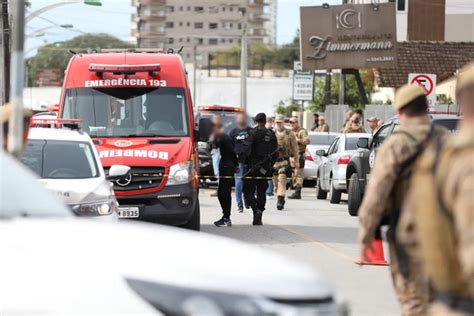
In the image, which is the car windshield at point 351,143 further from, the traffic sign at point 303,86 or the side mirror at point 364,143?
the traffic sign at point 303,86

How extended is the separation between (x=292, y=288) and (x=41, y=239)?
1.20 metres

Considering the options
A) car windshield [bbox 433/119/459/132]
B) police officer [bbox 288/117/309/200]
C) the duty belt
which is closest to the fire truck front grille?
car windshield [bbox 433/119/459/132]

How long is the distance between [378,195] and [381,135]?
13.0 m

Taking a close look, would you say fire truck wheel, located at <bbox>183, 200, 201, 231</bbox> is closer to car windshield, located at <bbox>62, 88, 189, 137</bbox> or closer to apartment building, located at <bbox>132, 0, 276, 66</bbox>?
car windshield, located at <bbox>62, 88, 189, 137</bbox>

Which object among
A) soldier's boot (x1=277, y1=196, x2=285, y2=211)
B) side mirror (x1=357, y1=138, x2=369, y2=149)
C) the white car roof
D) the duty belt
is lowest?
soldier's boot (x1=277, y1=196, x2=285, y2=211)

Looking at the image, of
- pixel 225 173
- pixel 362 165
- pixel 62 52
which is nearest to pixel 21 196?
pixel 225 173

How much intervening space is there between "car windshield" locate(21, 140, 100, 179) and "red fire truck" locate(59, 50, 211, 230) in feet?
8.33

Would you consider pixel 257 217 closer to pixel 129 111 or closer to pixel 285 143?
pixel 129 111

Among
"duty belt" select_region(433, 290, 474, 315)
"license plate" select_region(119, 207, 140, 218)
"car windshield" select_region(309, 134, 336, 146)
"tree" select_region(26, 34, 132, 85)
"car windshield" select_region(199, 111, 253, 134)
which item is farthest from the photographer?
"tree" select_region(26, 34, 132, 85)

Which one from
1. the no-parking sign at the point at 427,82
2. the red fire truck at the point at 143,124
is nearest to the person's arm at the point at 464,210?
the red fire truck at the point at 143,124

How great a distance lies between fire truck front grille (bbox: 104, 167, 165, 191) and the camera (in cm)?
1606

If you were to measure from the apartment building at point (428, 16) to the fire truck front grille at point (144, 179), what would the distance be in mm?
46271

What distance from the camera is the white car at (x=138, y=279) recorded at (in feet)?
16.6

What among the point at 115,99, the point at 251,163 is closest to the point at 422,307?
the point at 115,99
